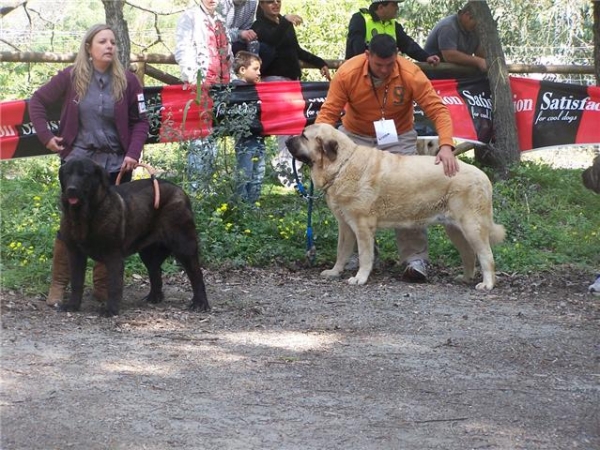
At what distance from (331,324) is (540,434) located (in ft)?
7.75

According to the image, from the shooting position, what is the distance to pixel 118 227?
6637mm

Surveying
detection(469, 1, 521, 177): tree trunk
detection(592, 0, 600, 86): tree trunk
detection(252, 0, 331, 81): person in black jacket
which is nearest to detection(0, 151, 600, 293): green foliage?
detection(252, 0, 331, 81): person in black jacket

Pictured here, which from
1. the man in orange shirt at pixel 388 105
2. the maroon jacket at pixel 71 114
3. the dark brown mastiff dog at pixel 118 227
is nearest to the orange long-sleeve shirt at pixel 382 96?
the man in orange shirt at pixel 388 105

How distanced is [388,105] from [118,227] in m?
2.81

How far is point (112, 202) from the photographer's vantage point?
6.64 m

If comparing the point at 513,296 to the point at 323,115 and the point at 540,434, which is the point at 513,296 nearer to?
the point at 323,115

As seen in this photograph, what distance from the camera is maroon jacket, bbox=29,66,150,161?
23.0 feet

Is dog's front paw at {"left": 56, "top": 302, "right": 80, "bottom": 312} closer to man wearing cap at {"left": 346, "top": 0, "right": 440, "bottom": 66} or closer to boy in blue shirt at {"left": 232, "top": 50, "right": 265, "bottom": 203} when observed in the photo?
boy in blue shirt at {"left": 232, "top": 50, "right": 265, "bottom": 203}

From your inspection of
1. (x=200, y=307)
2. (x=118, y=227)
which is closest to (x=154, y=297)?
(x=200, y=307)

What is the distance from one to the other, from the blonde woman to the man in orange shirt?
1.89m

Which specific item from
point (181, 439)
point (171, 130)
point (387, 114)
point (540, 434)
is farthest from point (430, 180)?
point (181, 439)

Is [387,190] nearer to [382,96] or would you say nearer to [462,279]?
[382,96]

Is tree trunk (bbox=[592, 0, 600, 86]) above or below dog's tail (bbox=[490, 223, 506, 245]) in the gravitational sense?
above

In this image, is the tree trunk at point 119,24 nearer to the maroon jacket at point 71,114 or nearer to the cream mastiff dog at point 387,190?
the cream mastiff dog at point 387,190
